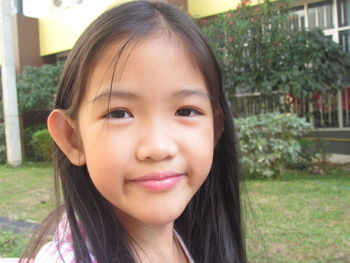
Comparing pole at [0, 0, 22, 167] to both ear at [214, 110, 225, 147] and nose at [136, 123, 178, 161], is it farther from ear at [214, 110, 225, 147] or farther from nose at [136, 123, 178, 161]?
nose at [136, 123, 178, 161]

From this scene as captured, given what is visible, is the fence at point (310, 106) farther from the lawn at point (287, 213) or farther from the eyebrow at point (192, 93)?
the eyebrow at point (192, 93)

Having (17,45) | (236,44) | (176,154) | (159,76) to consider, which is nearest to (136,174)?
(176,154)

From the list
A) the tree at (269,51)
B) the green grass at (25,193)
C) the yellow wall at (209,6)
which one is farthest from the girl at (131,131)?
the yellow wall at (209,6)

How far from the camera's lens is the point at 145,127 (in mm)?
837

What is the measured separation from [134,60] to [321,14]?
8.71 meters

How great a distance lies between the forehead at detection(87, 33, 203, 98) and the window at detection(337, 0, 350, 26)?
843 cm

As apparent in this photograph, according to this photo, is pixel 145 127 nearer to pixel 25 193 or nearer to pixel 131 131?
pixel 131 131

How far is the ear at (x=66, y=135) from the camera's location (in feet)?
3.19

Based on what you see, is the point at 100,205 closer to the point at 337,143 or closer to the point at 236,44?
the point at 236,44

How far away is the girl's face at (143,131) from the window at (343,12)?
845 centimetres

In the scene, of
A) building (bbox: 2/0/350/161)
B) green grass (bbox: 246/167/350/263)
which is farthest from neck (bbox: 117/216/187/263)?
building (bbox: 2/0/350/161)

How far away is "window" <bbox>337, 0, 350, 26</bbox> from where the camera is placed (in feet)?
27.2

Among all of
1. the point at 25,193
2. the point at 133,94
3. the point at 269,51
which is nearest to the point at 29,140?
the point at 25,193

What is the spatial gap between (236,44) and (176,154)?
6250mm
